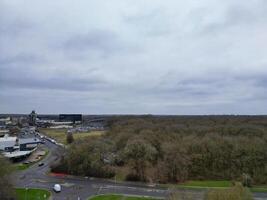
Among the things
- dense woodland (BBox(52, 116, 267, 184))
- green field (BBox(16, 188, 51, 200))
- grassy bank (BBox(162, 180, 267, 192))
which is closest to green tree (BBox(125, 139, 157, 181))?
dense woodland (BBox(52, 116, 267, 184))

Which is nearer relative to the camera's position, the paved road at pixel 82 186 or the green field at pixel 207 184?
the paved road at pixel 82 186

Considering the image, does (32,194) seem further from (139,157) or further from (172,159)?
(172,159)

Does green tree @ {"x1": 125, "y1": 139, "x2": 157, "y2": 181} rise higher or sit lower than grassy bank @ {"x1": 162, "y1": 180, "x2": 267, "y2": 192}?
higher

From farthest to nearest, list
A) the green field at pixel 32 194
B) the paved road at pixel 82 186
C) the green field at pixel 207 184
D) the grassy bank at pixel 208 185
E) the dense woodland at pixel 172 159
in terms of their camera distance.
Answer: the dense woodland at pixel 172 159
the green field at pixel 207 184
the grassy bank at pixel 208 185
the paved road at pixel 82 186
the green field at pixel 32 194

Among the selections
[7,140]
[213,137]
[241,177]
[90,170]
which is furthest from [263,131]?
[7,140]

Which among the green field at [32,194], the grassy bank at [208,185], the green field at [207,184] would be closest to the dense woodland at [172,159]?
the green field at [207,184]

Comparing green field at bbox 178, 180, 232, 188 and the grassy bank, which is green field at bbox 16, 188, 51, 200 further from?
green field at bbox 178, 180, 232, 188

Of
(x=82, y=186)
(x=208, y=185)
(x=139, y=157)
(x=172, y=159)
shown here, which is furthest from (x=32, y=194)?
(x=208, y=185)

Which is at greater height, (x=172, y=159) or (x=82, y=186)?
(x=172, y=159)

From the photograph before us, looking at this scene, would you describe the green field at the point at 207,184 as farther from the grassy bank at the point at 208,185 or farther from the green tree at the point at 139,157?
the green tree at the point at 139,157
